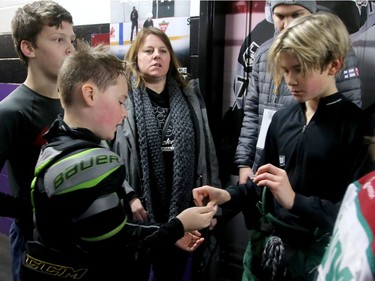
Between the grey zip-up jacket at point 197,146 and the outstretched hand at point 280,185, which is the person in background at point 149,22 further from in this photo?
the outstretched hand at point 280,185

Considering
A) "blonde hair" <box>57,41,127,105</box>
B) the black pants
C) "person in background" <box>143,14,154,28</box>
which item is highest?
"person in background" <box>143,14,154,28</box>

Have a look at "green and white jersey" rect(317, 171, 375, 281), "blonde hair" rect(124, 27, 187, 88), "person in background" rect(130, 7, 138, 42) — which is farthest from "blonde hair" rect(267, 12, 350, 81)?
"person in background" rect(130, 7, 138, 42)

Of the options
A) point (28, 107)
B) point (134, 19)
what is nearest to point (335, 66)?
point (28, 107)

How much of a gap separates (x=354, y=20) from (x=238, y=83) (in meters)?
0.79

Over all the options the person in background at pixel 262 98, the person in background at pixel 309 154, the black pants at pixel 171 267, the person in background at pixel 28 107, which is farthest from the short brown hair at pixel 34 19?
the black pants at pixel 171 267

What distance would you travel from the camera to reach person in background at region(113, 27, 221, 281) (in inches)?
75.8

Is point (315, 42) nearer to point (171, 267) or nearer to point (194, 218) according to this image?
point (194, 218)

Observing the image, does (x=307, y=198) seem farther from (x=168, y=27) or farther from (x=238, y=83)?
(x=168, y=27)

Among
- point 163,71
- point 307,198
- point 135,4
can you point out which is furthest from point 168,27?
point 307,198

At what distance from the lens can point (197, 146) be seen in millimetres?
2051

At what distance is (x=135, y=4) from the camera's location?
256 cm

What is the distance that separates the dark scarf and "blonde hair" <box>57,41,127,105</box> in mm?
752

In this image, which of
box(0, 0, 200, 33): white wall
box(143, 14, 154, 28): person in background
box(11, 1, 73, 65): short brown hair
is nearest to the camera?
box(11, 1, 73, 65): short brown hair

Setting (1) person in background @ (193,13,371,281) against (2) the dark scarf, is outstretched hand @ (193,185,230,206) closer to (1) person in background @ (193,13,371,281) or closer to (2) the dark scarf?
(1) person in background @ (193,13,371,281)
